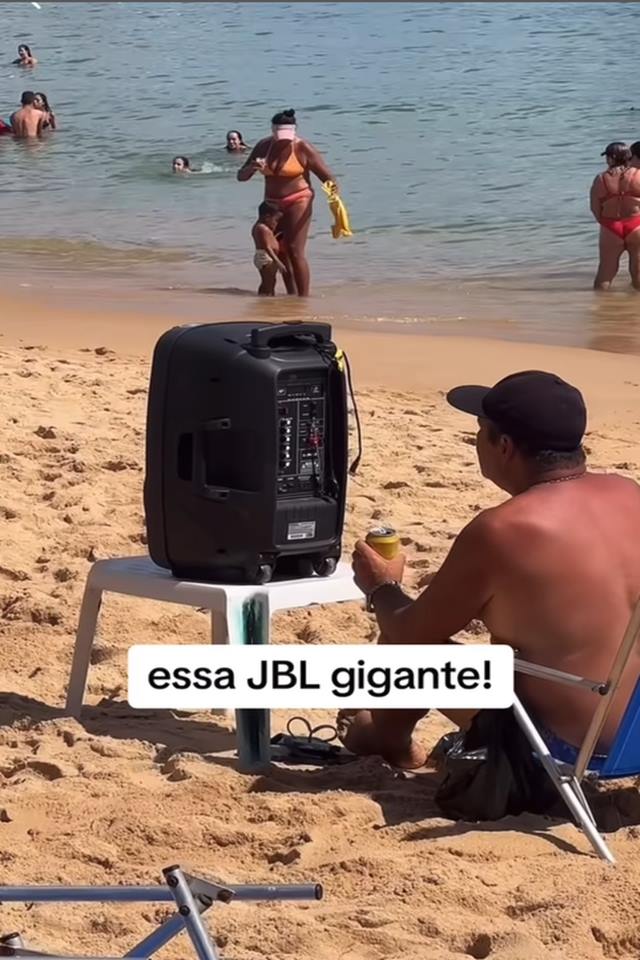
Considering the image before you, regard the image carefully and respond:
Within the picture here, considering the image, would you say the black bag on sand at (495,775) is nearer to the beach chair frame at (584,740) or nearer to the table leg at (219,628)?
the beach chair frame at (584,740)

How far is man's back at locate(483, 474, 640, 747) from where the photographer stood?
3498mm

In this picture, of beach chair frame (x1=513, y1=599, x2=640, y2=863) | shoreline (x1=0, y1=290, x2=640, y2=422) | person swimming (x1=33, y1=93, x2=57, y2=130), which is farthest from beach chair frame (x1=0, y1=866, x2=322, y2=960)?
person swimming (x1=33, y1=93, x2=57, y2=130)

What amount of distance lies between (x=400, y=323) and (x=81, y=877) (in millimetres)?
8012

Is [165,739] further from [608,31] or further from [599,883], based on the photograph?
[608,31]

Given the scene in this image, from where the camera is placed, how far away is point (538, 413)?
353 centimetres

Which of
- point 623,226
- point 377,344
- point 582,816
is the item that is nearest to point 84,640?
point 582,816

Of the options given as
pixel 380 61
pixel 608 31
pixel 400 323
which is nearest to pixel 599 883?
→ pixel 400 323

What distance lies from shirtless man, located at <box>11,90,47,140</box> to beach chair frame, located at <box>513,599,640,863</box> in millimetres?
18466

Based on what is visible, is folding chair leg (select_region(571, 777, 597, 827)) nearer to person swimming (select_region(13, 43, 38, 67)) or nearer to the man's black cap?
the man's black cap

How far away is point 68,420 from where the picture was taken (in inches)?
283

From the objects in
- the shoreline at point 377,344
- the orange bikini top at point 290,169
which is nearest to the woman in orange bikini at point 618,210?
the shoreline at point 377,344

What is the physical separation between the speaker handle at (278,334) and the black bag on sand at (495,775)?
100 centimetres

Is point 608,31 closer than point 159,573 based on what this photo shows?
No

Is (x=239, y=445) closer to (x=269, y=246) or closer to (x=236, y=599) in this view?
(x=236, y=599)
